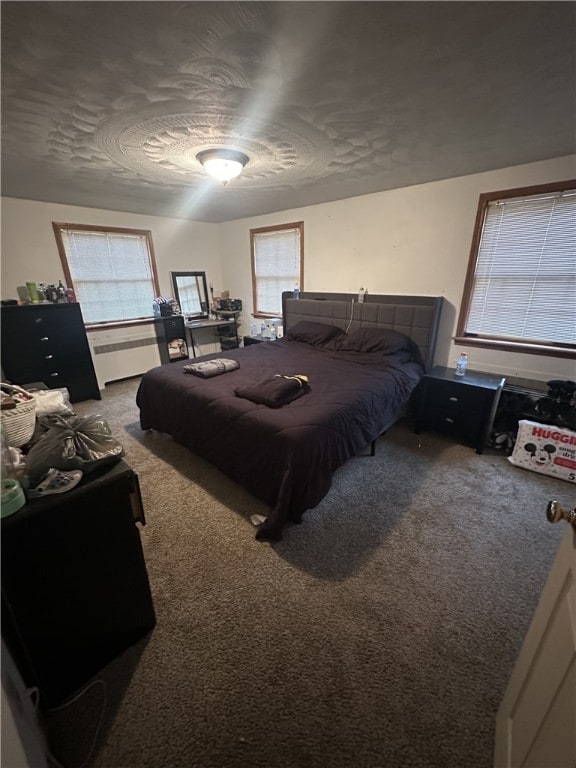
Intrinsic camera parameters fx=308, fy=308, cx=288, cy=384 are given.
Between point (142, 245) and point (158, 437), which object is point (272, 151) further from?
point (142, 245)

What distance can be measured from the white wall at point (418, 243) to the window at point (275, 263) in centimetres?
15

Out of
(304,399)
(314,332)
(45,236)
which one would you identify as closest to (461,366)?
(314,332)

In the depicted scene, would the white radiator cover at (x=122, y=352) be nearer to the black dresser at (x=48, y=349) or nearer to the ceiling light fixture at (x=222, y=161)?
the black dresser at (x=48, y=349)

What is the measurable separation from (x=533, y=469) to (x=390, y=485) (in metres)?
1.20

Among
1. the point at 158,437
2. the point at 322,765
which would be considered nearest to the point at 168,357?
the point at 158,437

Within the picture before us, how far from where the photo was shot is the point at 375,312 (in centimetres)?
353

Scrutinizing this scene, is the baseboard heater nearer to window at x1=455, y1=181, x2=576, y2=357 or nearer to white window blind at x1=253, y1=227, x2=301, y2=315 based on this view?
white window blind at x1=253, y1=227, x2=301, y2=315

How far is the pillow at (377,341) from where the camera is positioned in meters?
3.13

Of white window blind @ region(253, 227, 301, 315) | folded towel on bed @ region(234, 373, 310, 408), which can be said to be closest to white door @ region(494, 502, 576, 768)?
folded towel on bed @ region(234, 373, 310, 408)

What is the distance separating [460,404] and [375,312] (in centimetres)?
138

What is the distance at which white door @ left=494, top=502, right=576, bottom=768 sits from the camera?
65cm

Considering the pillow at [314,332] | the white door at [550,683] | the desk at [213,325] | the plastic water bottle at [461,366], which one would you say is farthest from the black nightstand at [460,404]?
the desk at [213,325]

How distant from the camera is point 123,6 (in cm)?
108

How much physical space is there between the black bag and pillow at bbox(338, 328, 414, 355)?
2.58 m
